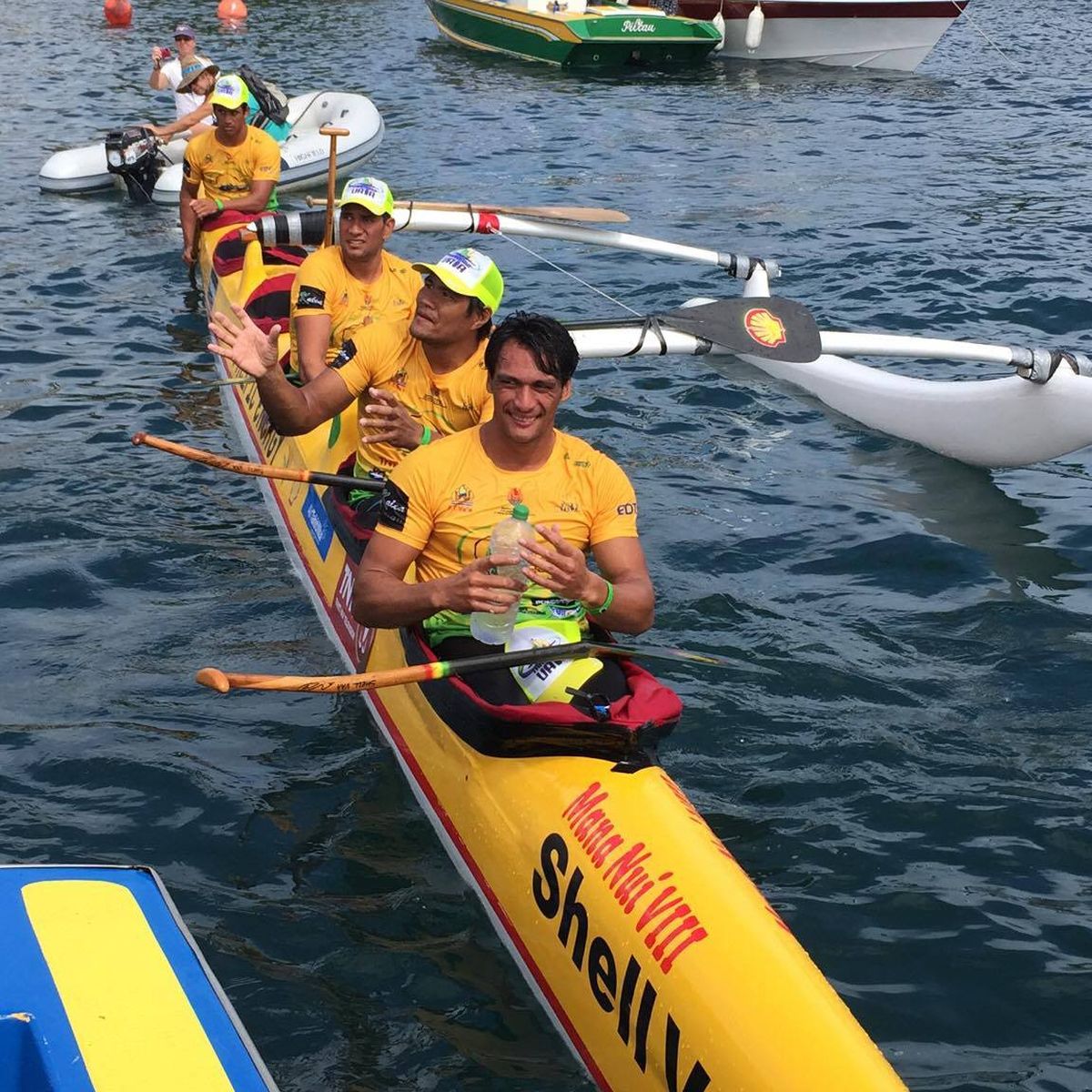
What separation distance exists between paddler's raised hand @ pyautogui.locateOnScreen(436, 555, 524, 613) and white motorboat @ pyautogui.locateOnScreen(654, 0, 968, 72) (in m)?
Answer: 21.4

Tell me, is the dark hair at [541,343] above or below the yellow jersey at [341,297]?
above

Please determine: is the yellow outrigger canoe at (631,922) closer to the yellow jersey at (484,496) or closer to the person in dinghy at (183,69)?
the yellow jersey at (484,496)

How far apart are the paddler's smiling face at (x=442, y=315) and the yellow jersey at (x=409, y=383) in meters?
0.24

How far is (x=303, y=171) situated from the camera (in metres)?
15.2

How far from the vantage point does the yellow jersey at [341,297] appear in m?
7.76

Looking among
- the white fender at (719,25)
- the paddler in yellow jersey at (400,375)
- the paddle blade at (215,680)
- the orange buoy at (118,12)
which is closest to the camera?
the paddle blade at (215,680)

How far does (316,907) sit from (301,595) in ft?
8.44

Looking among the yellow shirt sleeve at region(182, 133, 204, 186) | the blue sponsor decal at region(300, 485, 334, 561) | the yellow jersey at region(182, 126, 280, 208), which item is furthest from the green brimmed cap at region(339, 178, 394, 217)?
the yellow shirt sleeve at region(182, 133, 204, 186)

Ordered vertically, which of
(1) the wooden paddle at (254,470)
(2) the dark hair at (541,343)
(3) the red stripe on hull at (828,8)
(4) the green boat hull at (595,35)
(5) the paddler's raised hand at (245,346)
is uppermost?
(3) the red stripe on hull at (828,8)

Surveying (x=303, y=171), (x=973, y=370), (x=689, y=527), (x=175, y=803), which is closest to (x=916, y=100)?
(x=303, y=171)

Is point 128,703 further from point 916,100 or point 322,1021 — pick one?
point 916,100

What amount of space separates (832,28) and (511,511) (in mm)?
21516

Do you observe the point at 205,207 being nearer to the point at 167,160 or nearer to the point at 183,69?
the point at 167,160

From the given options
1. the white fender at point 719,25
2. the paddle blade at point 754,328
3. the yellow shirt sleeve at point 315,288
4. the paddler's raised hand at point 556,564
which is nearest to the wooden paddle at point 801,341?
the paddle blade at point 754,328
